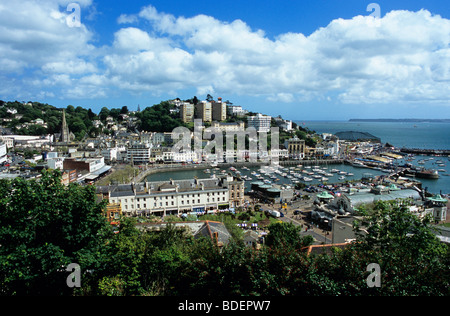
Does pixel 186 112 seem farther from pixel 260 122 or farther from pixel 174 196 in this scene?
pixel 174 196

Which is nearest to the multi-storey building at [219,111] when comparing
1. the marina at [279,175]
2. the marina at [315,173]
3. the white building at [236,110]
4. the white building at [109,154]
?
the white building at [236,110]

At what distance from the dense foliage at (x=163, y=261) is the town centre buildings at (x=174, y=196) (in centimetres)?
1273

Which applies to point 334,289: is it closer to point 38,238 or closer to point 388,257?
point 388,257

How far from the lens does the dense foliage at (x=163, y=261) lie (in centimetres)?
453

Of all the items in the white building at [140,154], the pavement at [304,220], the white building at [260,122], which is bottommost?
the pavement at [304,220]

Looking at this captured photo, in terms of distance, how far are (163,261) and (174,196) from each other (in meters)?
14.3

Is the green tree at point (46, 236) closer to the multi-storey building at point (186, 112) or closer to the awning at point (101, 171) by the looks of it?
the awning at point (101, 171)

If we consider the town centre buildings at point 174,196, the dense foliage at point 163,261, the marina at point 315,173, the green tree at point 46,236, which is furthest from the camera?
the marina at point 315,173

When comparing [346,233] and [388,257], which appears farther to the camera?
[346,233]

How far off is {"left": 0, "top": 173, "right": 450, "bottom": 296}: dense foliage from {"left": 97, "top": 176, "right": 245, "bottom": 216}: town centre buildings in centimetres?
1273

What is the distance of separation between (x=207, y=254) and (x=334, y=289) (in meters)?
2.18

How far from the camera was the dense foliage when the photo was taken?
14.9ft

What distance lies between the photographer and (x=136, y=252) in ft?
19.6
